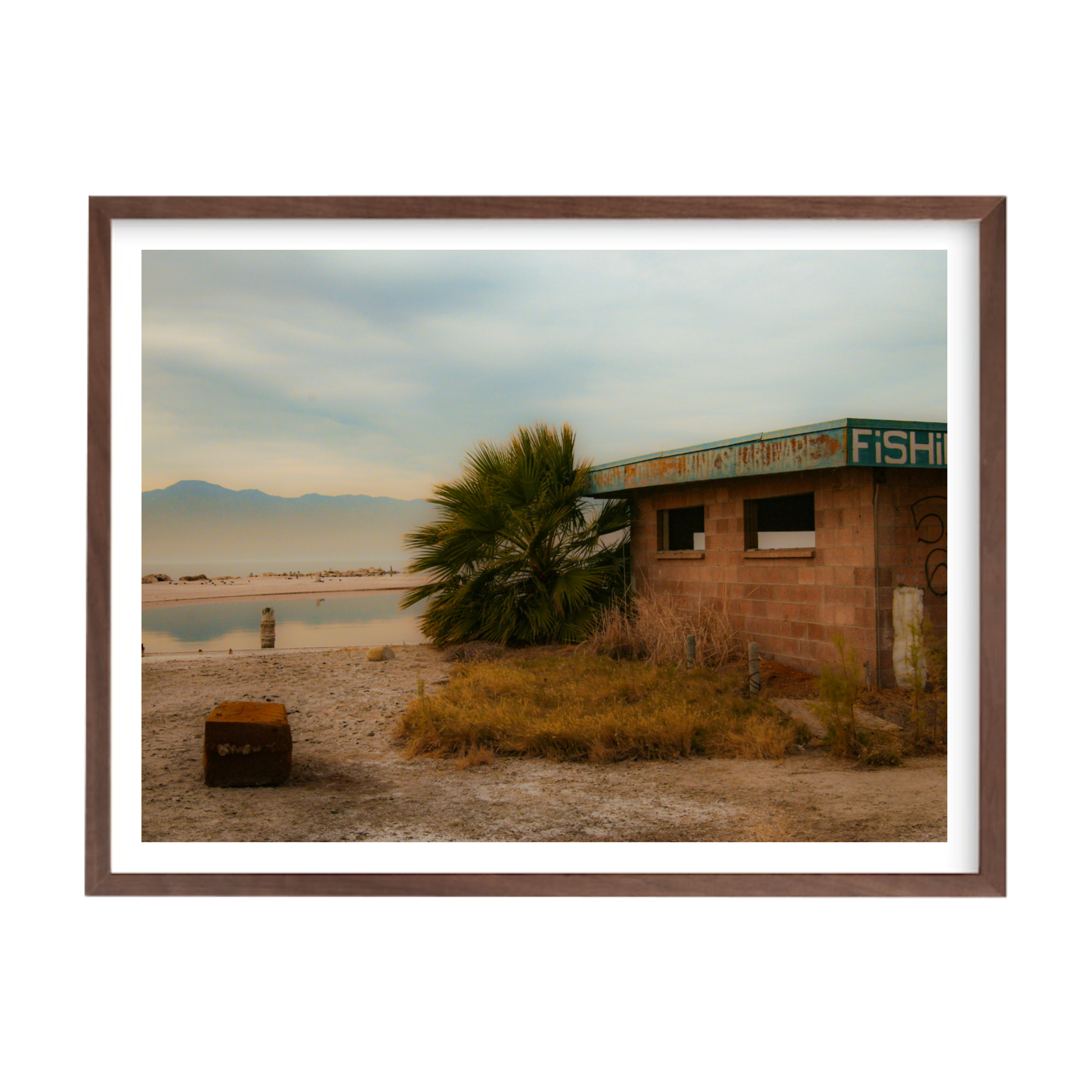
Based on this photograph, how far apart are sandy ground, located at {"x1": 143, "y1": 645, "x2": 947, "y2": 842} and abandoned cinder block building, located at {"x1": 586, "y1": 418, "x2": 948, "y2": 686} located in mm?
1710

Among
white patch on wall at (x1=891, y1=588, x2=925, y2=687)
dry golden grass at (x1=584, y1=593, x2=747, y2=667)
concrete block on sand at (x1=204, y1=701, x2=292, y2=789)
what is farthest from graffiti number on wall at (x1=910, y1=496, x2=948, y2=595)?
concrete block on sand at (x1=204, y1=701, x2=292, y2=789)

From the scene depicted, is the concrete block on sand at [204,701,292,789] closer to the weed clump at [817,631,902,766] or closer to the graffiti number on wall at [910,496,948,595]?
the weed clump at [817,631,902,766]

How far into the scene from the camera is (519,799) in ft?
13.2

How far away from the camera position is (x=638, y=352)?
607 cm

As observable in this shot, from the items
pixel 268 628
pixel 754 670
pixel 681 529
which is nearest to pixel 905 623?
pixel 754 670

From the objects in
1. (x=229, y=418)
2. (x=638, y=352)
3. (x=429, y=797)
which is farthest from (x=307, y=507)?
(x=638, y=352)

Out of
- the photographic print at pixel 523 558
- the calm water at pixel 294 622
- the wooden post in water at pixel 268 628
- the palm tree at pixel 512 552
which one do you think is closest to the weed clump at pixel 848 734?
the photographic print at pixel 523 558

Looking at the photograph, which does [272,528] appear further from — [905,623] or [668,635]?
[905,623]

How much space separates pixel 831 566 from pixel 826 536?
Result: 278mm

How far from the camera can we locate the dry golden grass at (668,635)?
23.4ft

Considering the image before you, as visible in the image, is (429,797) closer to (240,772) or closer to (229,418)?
(240,772)

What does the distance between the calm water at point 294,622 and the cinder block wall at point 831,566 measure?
3313 mm

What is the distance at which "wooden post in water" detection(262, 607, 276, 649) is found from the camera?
7.01m
